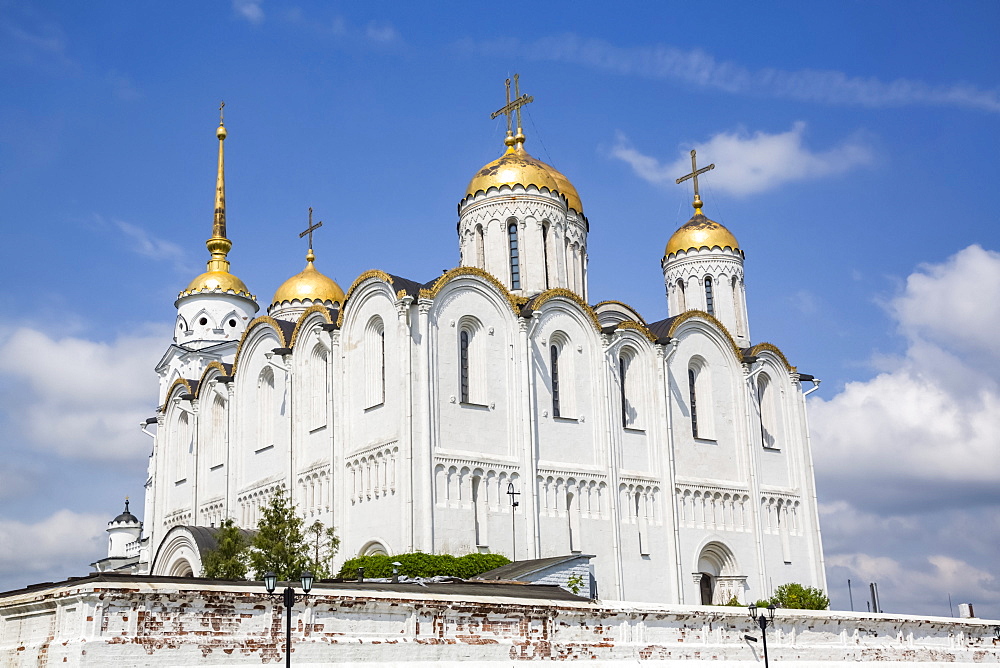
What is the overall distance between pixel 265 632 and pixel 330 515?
17.2m

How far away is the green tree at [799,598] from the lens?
113ft

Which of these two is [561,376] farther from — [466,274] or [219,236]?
[219,236]

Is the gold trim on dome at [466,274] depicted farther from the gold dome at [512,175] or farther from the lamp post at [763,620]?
the lamp post at [763,620]

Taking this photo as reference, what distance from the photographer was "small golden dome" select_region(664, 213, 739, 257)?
144 feet

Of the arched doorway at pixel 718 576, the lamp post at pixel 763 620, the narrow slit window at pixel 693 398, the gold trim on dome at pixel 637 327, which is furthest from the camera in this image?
the narrow slit window at pixel 693 398

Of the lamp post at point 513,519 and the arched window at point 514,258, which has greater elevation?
the arched window at point 514,258

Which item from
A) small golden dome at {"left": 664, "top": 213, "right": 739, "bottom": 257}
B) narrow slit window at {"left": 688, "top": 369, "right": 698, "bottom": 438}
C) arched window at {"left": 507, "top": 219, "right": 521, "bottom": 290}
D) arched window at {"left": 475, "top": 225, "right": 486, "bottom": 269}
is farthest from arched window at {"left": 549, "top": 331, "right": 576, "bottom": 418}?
small golden dome at {"left": 664, "top": 213, "right": 739, "bottom": 257}

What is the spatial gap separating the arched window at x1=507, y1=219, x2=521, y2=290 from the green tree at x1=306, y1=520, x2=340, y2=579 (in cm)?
993

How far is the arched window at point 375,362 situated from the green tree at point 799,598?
13.1 metres

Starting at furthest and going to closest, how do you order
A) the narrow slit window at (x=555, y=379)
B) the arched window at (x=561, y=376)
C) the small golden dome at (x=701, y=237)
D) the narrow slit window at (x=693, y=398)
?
the small golden dome at (x=701, y=237) → the narrow slit window at (x=693, y=398) → the arched window at (x=561, y=376) → the narrow slit window at (x=555, y=379)

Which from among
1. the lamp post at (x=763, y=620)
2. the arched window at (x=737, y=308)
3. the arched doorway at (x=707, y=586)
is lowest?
the lamp post at (x=763, y=620)

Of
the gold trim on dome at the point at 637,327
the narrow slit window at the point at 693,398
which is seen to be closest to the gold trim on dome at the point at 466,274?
the gold trim on dome at the point at 637,327

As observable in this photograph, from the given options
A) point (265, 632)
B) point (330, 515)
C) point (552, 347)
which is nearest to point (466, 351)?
point (552, 347)

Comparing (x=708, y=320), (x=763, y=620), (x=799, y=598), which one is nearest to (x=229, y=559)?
(x=763, y=620)
